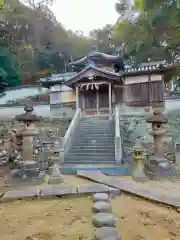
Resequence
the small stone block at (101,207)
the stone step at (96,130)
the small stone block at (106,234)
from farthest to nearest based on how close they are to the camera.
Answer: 1. the stone step at (96,130)
2. the small stone block at (101,207)
3. the small stone block at (106,234)

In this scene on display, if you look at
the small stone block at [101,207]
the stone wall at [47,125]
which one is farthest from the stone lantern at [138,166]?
the stone wall at [47,125]

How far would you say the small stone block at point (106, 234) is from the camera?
11.0 feet

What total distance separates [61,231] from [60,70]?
3788 centimetres

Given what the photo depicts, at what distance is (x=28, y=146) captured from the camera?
8.00 meters

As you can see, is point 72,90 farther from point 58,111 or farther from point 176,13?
point 176,13

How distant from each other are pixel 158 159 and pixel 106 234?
5.40m

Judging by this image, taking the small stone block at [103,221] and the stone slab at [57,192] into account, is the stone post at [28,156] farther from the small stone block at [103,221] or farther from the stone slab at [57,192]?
the small stone block at [103,221]

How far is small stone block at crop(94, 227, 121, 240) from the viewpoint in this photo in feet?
11.0

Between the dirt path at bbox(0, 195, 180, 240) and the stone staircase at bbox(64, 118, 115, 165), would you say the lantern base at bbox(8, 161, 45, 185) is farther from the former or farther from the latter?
the stone staircase at bbox(64, 118, 115, 165)

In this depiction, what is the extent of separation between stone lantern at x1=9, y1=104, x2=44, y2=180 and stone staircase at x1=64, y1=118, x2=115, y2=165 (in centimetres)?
357

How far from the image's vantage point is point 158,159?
8328 mm

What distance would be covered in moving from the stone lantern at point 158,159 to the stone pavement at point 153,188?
512 millimetres

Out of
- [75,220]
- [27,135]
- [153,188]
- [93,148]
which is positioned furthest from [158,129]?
[75,220]

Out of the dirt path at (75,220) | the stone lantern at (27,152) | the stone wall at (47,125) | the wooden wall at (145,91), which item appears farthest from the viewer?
the wooden wall at (145,91)
